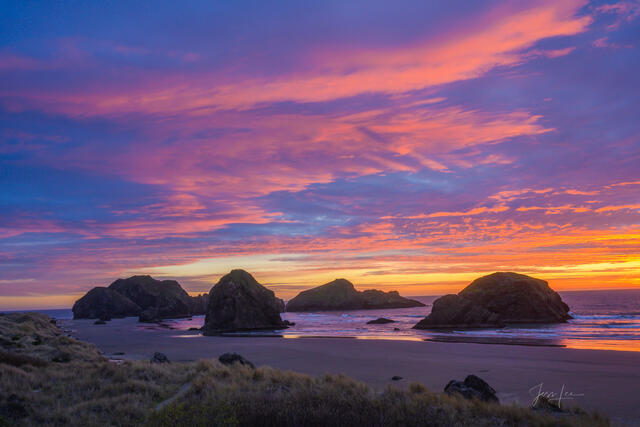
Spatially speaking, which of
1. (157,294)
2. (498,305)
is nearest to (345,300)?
(157,294)

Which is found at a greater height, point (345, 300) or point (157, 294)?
point (157, 294)

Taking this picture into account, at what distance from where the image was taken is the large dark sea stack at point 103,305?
388 ft

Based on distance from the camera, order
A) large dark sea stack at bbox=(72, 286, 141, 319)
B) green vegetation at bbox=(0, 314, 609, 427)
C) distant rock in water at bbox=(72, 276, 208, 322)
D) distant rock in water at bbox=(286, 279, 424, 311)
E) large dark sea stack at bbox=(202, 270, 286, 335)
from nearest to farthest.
Result: green vegetation at bbox=(0, 314, 609, 427)
large dark sea stack at bbox=(202, 270, 286, 335)
distant rock in water at bbox=(72, 276, 208, 322)
large dark sea stack at bbox=(72, 286, 141, 319)
distant rock in water at bbox=(286, 279, 424, 311)

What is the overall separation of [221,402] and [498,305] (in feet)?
177

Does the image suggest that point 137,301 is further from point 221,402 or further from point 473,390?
point 473,390

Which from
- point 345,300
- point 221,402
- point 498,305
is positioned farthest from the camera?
point 345,300

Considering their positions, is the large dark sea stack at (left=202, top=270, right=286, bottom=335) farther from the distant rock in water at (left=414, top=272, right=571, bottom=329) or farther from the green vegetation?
the green vegetation

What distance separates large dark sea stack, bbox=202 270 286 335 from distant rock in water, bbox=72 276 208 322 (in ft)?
184

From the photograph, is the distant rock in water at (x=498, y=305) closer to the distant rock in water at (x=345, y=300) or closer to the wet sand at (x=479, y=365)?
the wet sand at (x=479, y=365)

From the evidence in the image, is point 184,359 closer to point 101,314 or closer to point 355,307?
point 101,314

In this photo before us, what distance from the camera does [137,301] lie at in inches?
5044

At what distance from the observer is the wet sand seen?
15780mm

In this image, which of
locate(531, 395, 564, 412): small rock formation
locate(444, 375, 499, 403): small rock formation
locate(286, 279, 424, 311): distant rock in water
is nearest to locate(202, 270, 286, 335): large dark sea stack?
locate(444, 375, 499, 403): small rock formation

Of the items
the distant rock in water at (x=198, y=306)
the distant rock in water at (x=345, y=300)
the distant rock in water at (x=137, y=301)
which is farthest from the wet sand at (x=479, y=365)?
the distant rock in water at (x=345, y=300)
